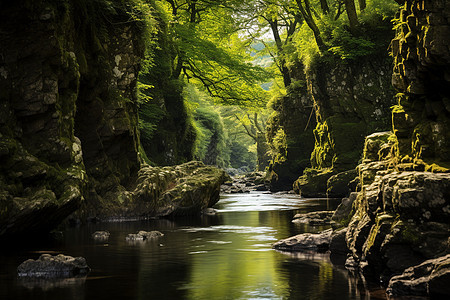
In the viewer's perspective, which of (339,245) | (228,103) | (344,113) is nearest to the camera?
(339,245)

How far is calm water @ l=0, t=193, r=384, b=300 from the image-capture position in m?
7.93

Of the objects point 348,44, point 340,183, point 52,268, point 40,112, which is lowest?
point 52,268

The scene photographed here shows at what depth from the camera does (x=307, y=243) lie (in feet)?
39.7

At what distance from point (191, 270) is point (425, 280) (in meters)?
4.16

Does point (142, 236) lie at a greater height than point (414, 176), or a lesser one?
lesser

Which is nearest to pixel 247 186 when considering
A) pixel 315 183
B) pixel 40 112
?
pixel 315 183

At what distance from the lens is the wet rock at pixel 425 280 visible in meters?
7.24

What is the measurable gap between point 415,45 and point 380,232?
151 inches

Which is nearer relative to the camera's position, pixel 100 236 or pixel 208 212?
pixel 100 236

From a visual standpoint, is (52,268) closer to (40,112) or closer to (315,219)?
(40,112)

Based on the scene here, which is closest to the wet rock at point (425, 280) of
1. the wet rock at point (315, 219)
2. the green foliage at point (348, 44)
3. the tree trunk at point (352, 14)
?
the wet rock at point (315, 219)

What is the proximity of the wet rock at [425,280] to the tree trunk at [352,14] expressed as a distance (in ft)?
74.0

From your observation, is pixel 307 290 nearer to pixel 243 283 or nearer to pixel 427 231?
pixel 243 283

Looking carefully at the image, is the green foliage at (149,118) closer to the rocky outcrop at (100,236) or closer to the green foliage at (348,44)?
the green foliage at (348,44)
